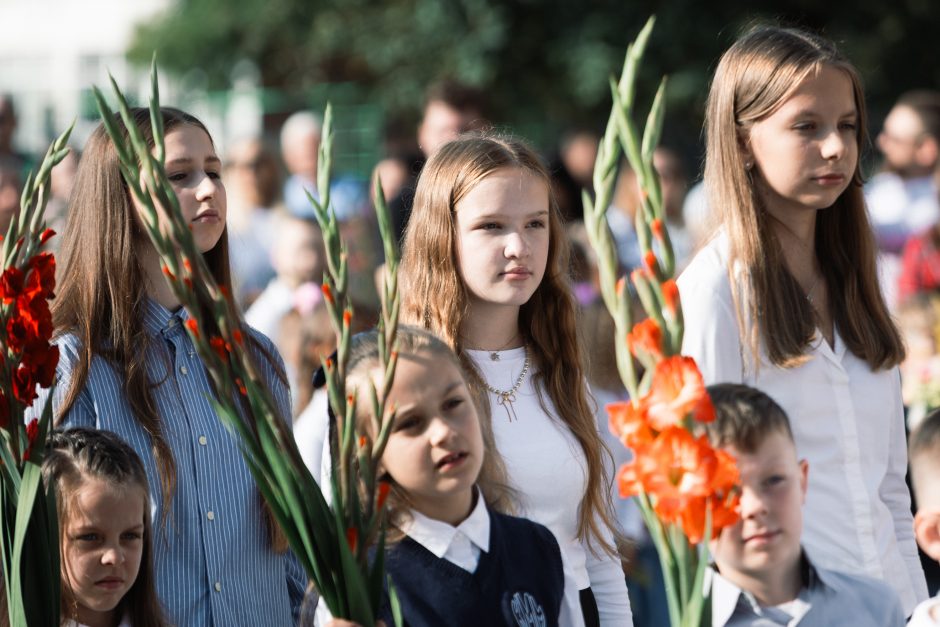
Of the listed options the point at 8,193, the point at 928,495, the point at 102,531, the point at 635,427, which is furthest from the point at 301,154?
the point at 635,427

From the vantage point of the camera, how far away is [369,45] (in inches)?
821

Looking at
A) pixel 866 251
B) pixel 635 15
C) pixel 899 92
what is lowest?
pixel 866 251

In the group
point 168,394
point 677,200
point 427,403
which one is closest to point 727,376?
point 427,403

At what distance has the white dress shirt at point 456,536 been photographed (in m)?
2.46

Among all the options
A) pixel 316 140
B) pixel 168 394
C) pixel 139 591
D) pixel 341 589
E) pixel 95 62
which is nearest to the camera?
pixel 341 589

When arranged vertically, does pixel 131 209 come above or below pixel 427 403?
above

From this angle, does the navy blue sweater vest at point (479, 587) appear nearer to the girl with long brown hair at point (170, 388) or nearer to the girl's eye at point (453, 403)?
the girl's eye at point (453, 403)

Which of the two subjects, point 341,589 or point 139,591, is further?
point 139,591

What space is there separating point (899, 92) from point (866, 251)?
1489 cm

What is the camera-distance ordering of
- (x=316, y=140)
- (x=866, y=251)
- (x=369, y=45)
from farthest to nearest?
1. (x=369, y=45)
2. (x=316, y=140)
3. (x=866, y=251)

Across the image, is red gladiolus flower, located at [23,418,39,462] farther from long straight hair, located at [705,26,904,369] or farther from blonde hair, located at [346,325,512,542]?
long straight hair, located at [705,26,904,369]

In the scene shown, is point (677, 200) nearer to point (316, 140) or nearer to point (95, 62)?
point (316, 140)

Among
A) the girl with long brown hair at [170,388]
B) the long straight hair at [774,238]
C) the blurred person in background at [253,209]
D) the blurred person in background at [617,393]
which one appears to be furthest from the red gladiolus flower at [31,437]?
the blurred person in background at [253,209]

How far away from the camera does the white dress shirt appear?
246cm
